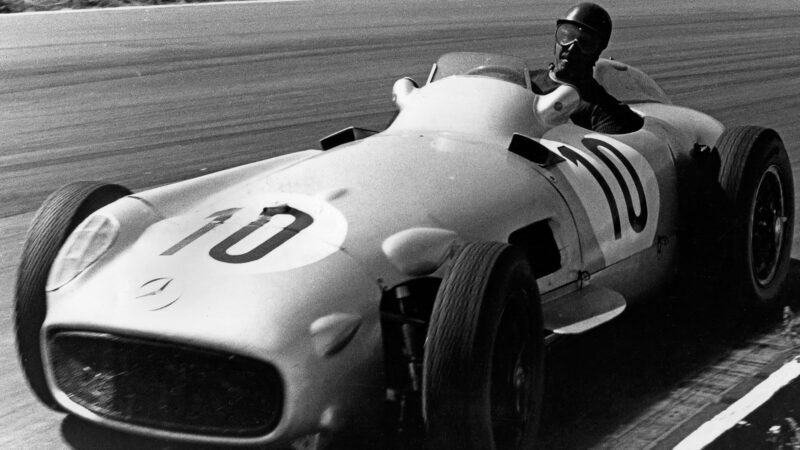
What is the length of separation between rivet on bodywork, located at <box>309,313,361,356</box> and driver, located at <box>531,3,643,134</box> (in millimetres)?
2441

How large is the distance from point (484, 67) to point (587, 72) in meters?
0.58

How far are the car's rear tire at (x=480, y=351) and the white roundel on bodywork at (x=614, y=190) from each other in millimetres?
1094

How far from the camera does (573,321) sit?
194 inches

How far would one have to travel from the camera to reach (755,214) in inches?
250

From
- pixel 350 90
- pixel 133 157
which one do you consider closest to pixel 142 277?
pixel 133 157

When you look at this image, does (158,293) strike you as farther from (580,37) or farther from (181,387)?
(580,37)

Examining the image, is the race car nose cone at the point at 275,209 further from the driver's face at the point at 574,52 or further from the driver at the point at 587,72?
the driver's face at the point at 574,52

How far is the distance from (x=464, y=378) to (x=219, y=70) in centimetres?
1186

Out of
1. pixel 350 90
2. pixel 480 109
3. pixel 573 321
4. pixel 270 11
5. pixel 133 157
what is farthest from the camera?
pixel 270 11

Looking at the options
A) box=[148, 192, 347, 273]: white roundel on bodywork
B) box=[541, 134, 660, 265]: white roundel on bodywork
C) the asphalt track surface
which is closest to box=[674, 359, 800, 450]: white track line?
the asphalt track surface

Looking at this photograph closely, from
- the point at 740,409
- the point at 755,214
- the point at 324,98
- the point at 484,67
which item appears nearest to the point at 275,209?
the point at 484,67

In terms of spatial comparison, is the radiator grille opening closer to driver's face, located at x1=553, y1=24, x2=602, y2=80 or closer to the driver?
the driver

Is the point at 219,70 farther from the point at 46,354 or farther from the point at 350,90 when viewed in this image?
the point at 46,354

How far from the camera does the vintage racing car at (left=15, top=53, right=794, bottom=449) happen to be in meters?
4.01
